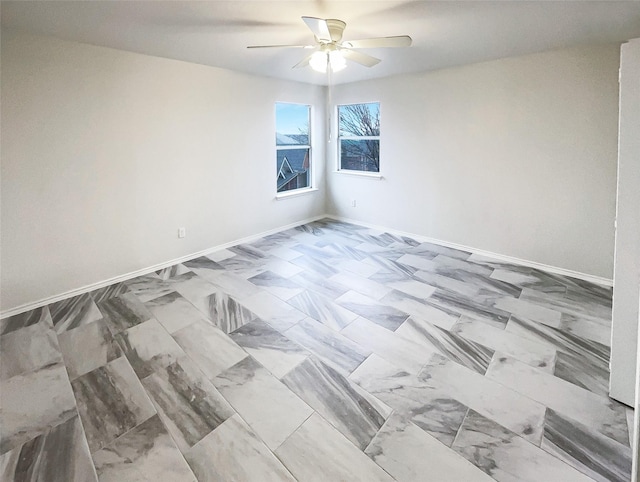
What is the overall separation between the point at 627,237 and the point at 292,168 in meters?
4.47

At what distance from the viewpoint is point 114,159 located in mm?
3357

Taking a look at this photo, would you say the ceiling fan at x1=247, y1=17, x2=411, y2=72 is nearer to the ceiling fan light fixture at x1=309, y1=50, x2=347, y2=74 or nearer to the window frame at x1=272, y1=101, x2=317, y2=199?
the ceiling fan light fixture at x1=309, y1=50, x2=347, y2=74

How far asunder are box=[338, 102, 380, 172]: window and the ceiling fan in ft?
7.26

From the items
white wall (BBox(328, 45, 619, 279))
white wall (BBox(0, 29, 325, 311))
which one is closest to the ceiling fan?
white wall (BBox(0, 29, 325, 311))

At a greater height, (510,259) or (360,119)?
(360,119)

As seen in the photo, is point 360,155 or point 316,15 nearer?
point 316,15

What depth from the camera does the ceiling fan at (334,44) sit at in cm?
223

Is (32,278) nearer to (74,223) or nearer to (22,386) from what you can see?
(74,223)

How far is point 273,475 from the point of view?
1504 mm

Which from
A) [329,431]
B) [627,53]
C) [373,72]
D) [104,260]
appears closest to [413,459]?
[329,431]

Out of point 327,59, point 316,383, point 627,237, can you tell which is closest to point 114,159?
point 327,59

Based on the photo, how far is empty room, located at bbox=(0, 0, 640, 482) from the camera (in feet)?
5.54

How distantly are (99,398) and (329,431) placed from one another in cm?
137

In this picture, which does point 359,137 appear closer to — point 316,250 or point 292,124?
point 292,124
